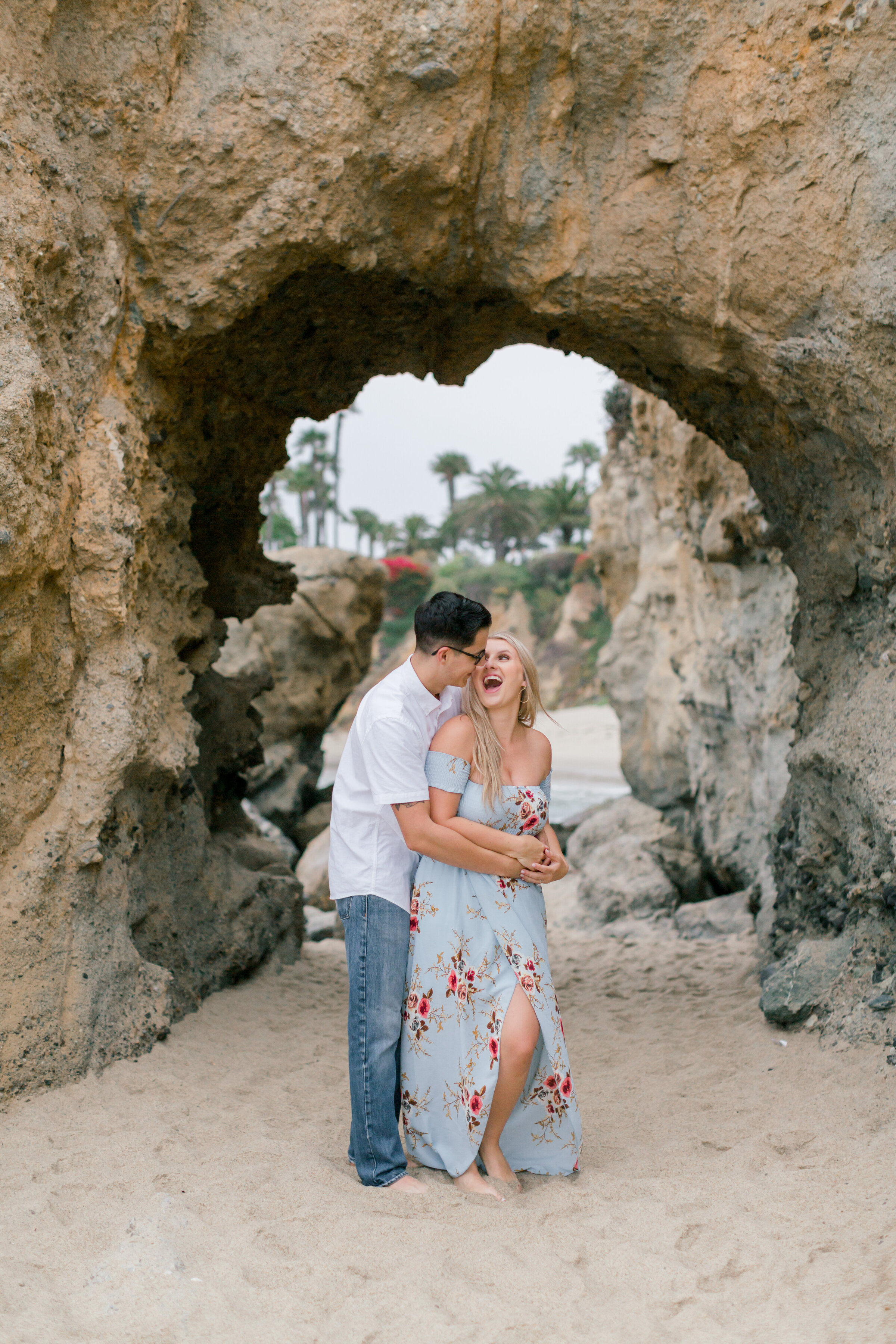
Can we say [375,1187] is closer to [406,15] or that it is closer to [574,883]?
[406,15]

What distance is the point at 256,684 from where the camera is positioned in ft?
27.1

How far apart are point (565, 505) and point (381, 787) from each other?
36.9 metres

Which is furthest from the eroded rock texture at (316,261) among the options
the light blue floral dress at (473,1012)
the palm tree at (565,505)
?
the palm tree at (565,505)

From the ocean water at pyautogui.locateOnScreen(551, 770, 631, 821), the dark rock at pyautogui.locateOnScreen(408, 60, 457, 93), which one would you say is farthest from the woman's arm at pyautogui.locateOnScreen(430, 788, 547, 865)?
the ocean water at pyautogui.locateOnScreen(551, 770, 631, 821)

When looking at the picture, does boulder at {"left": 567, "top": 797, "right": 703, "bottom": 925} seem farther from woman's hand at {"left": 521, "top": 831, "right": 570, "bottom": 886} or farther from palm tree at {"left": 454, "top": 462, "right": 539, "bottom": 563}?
palm tree at {"left": 454, "top": 462, "right": 539, "bottom": 563}

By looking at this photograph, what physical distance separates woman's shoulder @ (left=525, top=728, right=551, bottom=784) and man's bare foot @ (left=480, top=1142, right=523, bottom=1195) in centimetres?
130

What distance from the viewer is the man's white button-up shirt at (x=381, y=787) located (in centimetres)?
333

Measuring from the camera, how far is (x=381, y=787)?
332cm

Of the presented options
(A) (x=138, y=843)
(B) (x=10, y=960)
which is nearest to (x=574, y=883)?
(A) (x=138, y=843)

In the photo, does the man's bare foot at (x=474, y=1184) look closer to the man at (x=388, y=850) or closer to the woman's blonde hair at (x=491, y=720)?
the man at (x=388, y=850)

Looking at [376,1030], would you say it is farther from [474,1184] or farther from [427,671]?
[427,671]

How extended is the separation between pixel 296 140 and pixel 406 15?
775mm

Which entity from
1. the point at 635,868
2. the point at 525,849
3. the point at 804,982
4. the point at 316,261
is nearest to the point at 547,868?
the point at 525,849

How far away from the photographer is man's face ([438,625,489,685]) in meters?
3.47
